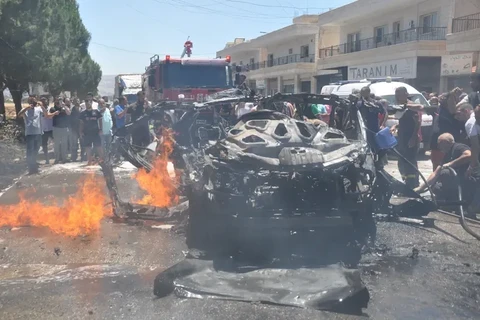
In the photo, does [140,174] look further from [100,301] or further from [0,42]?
[0,42]

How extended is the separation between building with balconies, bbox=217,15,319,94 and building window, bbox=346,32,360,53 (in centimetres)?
485

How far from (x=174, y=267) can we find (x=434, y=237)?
3.61m

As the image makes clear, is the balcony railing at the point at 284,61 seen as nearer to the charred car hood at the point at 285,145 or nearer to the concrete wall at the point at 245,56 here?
the concrete wall at the point at 245,56

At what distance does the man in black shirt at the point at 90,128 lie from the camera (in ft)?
42.7

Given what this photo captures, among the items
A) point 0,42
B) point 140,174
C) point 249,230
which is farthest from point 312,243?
point 0,42

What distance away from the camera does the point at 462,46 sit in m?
20.8

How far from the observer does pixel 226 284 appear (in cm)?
475

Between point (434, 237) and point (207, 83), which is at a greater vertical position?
point (207, 83)

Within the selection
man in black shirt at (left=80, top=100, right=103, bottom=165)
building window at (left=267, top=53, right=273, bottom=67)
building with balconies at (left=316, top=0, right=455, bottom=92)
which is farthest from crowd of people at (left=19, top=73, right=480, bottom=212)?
building window at (left=267, top=53, right=273, bottom=67)

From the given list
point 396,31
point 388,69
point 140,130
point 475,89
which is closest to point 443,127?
point 475,89

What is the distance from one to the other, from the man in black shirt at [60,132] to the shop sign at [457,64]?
16369 mm

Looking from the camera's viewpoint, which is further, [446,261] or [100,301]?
[446,261]

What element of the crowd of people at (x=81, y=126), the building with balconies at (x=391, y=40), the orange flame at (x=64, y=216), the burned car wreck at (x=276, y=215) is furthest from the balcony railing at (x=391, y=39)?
the orange flame at (x=64, y=216)

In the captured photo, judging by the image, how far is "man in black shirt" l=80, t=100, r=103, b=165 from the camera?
13.0 m
